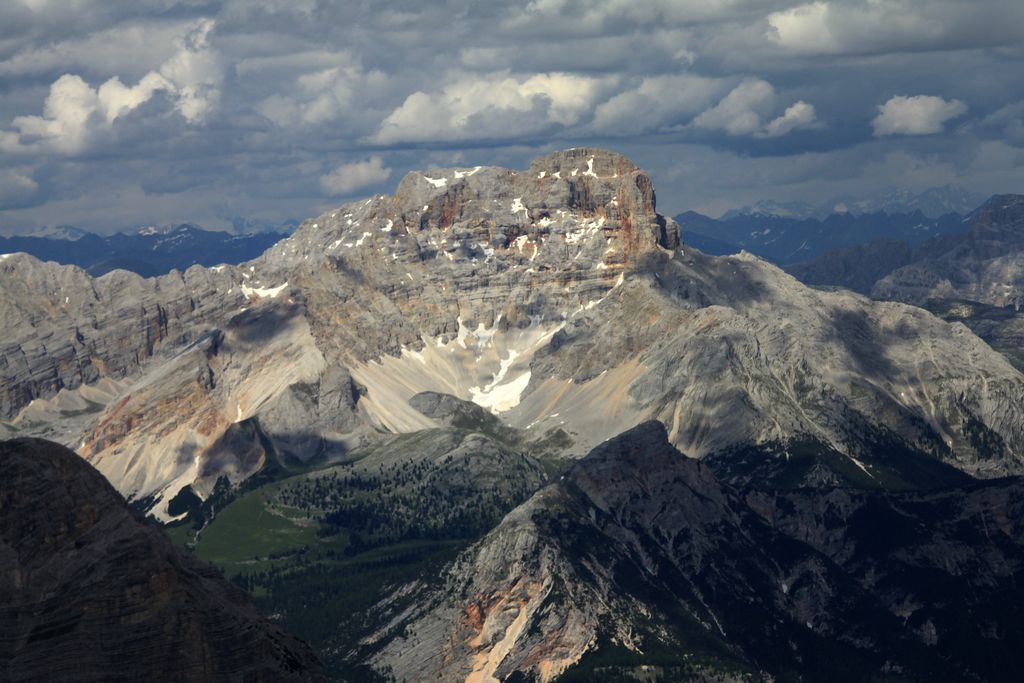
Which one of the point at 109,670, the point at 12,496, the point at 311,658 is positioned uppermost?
the point at 12,496

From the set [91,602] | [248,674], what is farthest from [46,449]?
[248,674]

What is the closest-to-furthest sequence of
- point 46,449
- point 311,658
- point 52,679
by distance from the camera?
point 52,679 → point 46,449 → point 311,658

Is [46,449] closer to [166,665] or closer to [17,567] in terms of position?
[17,567]

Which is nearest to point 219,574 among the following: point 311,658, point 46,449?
point 311,658

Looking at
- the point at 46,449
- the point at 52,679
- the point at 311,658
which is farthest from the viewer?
the point at 311,658

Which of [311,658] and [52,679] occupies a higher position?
[52,679]

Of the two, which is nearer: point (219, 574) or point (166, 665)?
point (166, 665)
